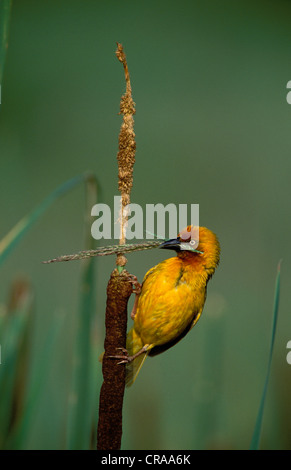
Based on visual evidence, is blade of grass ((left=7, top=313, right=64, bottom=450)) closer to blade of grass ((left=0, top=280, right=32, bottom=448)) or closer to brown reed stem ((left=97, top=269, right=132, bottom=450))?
blade of grass ((left=0, top=280, right=32, bottom=448))

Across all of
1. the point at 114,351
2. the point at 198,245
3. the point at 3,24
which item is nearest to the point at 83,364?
the point at 114,351

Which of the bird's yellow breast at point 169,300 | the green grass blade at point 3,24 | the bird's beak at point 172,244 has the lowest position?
the bird's yellow breast at point 169,300

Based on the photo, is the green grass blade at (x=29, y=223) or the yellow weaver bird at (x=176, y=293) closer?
the green grass blade at (x=29, y=223)

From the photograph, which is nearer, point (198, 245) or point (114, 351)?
point (114, 351)

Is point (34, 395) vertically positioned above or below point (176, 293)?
below

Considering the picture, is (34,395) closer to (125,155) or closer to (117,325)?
(117,325)

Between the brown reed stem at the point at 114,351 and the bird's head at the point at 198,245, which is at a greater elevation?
the bird's head at the point at 198,245

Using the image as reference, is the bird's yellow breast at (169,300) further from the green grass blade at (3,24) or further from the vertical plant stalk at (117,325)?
the green grass blade at (3,24)

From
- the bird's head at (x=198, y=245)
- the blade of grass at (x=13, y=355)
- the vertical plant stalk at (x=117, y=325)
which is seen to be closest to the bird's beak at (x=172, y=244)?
the bird's head at (x=198, y=245)
